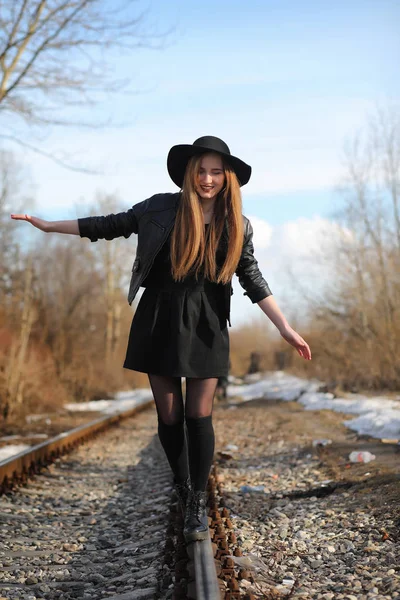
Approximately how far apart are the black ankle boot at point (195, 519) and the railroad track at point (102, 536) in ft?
0.24

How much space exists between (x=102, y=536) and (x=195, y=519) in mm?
1038

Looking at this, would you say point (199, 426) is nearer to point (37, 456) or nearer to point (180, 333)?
point (180, 333)

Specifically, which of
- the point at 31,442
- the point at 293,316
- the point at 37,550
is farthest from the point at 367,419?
the point at 293,316

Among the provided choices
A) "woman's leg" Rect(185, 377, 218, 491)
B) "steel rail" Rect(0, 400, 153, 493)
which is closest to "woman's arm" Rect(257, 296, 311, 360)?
"woman's leg" Rect(185, 377, 218, 491)

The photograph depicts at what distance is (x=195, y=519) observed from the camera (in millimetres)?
3232

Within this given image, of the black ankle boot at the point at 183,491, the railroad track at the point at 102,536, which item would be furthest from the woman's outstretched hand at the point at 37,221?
the railroad track at the point at 102,536

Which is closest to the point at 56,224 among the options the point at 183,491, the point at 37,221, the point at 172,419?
the point at 37,221

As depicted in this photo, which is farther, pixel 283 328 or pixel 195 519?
pixel 283 328

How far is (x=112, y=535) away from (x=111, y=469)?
9.54 feet

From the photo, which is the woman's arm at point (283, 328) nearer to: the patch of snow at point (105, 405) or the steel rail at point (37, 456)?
the steel rail at point (37, 456)

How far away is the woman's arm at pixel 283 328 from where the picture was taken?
338cm

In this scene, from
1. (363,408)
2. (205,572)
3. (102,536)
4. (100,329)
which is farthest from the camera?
(100,329)

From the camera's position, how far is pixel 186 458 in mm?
3562

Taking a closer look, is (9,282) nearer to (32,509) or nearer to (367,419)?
(367,419)
